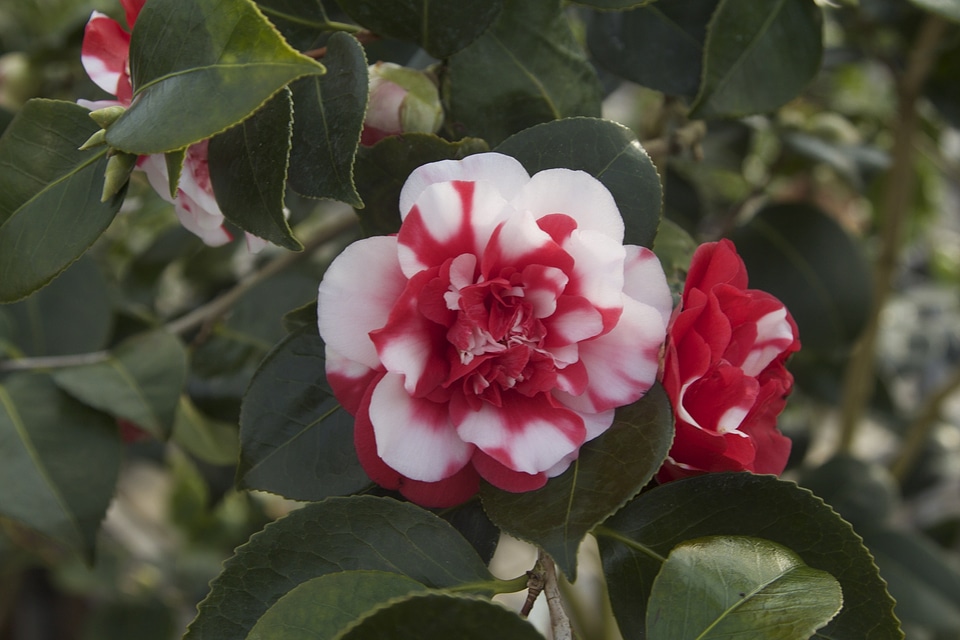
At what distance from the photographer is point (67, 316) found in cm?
75

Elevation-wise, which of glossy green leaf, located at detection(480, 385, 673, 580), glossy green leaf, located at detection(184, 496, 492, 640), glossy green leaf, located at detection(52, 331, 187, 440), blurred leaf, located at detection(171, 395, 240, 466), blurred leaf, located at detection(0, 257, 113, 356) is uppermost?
glossy green leaf, located at detection(480, 385, 673, 580)

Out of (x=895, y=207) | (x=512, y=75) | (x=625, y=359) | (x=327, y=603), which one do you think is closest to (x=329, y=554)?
(x=327, y=603)

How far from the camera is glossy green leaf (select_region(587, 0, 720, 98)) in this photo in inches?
21.7

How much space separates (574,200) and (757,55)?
0.72 ft

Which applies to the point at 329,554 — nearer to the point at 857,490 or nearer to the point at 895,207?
the point at 857,490

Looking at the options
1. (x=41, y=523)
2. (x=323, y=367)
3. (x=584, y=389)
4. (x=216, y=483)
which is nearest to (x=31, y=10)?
(x=216, y=483)

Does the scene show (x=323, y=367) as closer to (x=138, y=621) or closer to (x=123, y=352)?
(x=123, y=352)

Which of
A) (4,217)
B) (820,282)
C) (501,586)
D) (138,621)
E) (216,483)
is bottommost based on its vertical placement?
(138,621)

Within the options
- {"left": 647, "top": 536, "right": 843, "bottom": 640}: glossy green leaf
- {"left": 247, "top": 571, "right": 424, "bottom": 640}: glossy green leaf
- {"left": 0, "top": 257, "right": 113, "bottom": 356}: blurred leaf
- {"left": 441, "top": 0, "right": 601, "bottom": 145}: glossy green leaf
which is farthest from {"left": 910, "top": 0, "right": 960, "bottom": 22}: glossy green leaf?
{"left": 0, "top": 257, "right": 113, "bottom": 356}: blurred leaf

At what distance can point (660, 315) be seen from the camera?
39 cm

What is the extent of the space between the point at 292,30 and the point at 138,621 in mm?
979

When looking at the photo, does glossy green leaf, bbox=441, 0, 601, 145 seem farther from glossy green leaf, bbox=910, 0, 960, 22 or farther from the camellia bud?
glossy green leaf, bbox=910, 0, 960, 22

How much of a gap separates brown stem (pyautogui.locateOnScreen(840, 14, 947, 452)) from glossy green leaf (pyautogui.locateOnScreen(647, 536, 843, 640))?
55cm

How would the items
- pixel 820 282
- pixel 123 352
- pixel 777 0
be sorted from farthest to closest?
pixel 820 282 < pixel 123 352 < pixel 777 0
